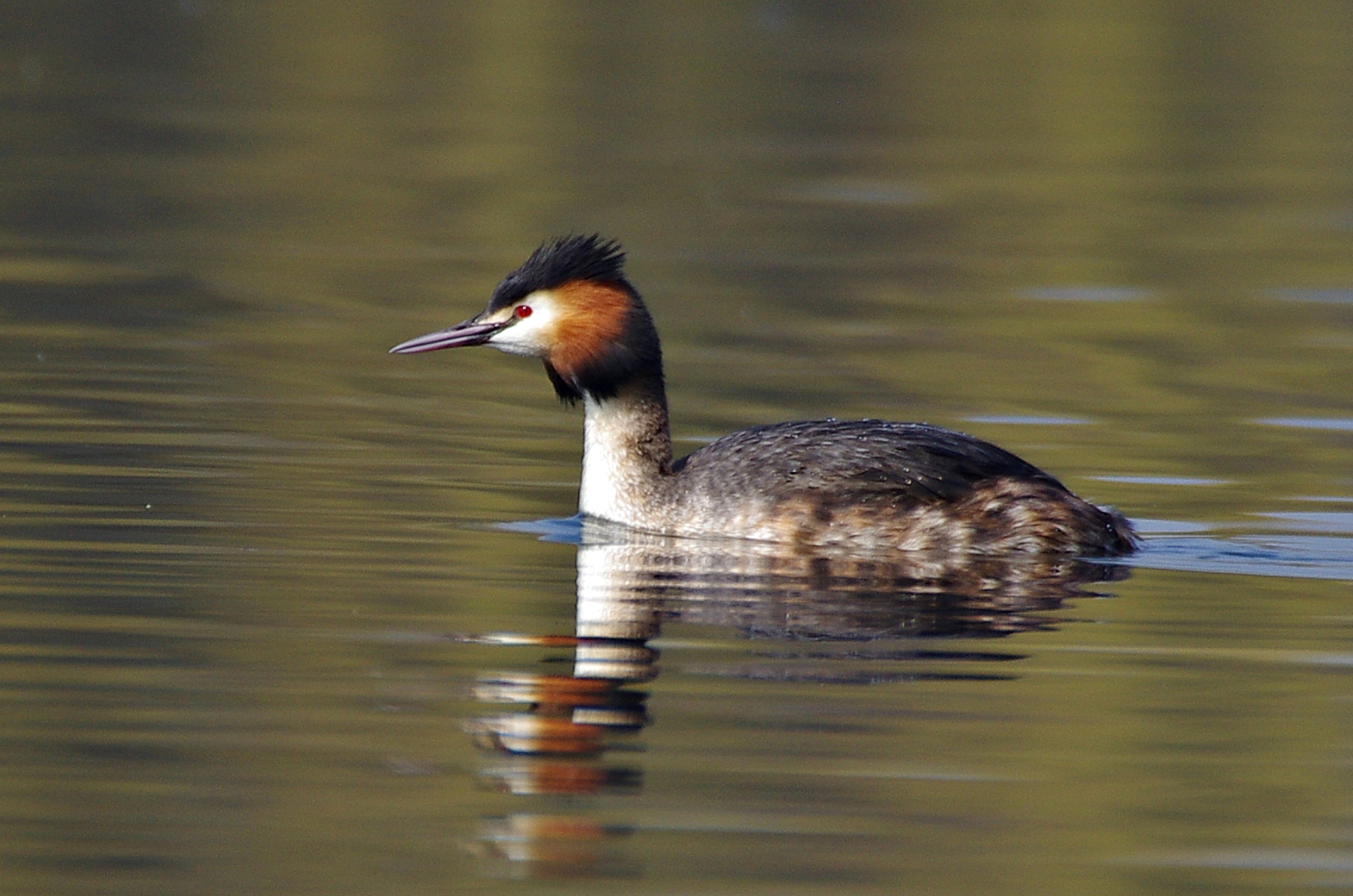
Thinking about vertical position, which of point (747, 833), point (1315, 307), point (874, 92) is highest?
point (874, 92)

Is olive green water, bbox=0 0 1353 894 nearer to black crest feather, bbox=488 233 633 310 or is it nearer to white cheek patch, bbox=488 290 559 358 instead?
white cheek patch, bbox=488 290 559 358

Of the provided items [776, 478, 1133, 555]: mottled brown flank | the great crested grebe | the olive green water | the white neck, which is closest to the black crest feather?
the great crested grebe

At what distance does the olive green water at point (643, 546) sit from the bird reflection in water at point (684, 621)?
0.09ft

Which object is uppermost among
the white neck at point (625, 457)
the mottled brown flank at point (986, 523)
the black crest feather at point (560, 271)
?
the black crest feather at point (560, 271)

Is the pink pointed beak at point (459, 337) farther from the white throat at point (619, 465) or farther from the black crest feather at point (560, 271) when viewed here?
the white throat at point (619, 465)

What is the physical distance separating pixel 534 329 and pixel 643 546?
3.77ft

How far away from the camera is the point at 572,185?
25703mm

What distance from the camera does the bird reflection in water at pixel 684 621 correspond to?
7.14 m

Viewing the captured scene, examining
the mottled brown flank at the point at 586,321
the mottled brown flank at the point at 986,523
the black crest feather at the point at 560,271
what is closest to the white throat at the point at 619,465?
the mottled brown flank at the point at 586,321

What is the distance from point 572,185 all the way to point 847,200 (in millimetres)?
2731

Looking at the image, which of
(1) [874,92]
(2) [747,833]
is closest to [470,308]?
(2) [747,833]

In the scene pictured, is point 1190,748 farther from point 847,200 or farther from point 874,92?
point 874,92

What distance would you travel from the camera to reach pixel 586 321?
11633 millimetres

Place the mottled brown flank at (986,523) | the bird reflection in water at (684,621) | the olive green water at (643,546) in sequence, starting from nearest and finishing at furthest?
1. the olive green water at (643,546)
2. the bird reflection in water at (684,621)
3. the mottled brown flank at (986,523)
